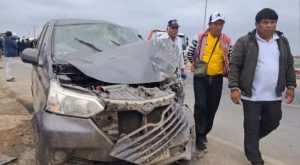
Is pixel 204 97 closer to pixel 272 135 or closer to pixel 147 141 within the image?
pixel 272 135

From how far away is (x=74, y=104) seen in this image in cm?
→ 366

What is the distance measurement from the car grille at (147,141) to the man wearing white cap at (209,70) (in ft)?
6.32

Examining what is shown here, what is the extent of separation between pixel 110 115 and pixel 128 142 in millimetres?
285

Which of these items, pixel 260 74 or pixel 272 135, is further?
pixel 272 135

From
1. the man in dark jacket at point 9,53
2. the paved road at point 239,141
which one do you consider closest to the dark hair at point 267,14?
the paved road at point 239,141

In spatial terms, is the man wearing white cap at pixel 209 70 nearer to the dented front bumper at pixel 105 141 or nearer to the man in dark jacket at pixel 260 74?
the man in dark jacket at pixel 260 74

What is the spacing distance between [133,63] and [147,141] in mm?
1167

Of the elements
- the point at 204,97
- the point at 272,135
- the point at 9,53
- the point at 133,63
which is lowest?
the point at 272,135

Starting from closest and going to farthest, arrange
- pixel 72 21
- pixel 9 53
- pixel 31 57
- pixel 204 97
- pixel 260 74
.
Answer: pixel 260 74, pixel 31 57, pixel 204 97, pixel 72 21, pixel 9 53

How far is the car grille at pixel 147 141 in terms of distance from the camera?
11.6 feet

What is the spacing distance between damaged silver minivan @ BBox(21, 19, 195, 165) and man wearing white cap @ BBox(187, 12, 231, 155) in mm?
1167

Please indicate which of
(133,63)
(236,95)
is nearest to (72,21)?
(133,63)

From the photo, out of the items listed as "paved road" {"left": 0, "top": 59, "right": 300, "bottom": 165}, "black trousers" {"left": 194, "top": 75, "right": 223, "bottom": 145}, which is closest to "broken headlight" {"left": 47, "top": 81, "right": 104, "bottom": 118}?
"paved road" {"left": 0, "top": 59, "right": 300, "bottom": 165}

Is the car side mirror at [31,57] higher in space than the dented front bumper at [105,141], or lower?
higher
